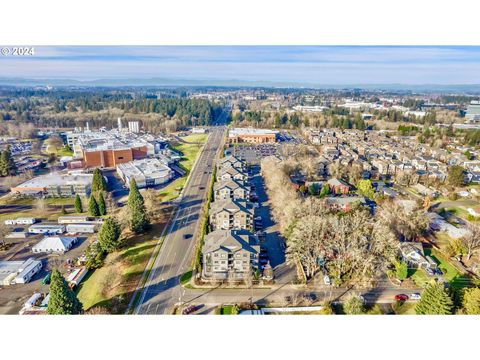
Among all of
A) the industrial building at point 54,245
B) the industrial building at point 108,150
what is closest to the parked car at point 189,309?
the industrial building at point 54,245

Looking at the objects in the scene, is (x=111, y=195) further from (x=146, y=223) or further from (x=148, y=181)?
(x=146, y=223)

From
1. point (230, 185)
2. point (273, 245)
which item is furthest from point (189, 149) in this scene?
point (273, 245)

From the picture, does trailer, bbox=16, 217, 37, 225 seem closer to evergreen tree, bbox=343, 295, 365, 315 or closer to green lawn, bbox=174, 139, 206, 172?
green lawn, bbox=174, 139, 206, 172

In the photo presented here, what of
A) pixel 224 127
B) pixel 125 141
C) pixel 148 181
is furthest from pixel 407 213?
pixel 224 127

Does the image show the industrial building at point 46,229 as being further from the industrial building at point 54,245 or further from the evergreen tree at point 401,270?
the evergreen tree at point 401,270

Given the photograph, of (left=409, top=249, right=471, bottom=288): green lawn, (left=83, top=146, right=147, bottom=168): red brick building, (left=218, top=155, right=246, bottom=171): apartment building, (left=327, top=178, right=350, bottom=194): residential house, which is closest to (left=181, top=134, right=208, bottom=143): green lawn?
(left=83, top=146, right=147, bottom=168): red brick building

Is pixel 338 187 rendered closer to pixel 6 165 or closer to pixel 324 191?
pixel 324 191
